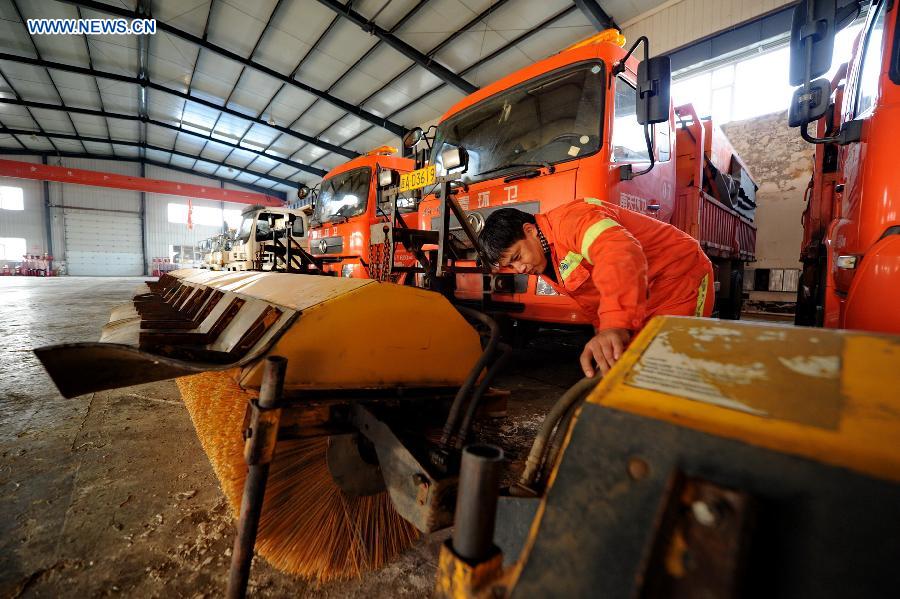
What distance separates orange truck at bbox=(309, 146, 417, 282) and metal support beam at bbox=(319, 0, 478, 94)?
4.48 metres

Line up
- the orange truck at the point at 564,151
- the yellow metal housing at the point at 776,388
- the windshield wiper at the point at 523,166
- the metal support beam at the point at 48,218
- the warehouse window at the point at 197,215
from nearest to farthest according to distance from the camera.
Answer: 1. the yellow metal housing at the point at 776,388
2. the orange truck at the point at 564,151
3. the windshield wiper at the point at 523,166
4. the metal support beam at the point at 48,218
5. the warehouse window at the point at 197,215

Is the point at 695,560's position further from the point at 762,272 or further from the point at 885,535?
the point at 762,272

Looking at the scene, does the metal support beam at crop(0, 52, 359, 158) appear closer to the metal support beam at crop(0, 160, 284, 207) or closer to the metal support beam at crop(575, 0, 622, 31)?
the metal support beam at crop(0, 160, 284, 207)

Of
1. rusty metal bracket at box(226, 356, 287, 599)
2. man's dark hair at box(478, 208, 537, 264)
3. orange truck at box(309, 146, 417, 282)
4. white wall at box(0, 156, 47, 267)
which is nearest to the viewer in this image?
rusty metal bracket at box(226, 356, 287, 599)

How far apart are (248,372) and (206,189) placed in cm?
2054

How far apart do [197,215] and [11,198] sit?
7.90 metres

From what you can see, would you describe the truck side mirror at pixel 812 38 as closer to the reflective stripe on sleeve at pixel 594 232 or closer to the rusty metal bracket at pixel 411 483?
the reflective stripe on sleeve at pixel 594 232

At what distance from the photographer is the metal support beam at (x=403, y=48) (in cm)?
842

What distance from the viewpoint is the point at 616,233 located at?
56.1 inches

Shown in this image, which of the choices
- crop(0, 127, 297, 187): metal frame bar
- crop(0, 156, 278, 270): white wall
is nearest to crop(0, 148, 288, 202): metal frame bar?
crop(0, 156, 278, 270): white wall

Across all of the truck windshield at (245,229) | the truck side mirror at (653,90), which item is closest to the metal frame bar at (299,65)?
the truck windshield at (245,229)

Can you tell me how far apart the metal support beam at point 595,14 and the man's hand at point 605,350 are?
317 inches

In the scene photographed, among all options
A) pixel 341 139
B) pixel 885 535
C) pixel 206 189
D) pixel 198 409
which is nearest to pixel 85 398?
pixel 198 409

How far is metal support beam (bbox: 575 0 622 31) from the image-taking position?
697 centimetres
